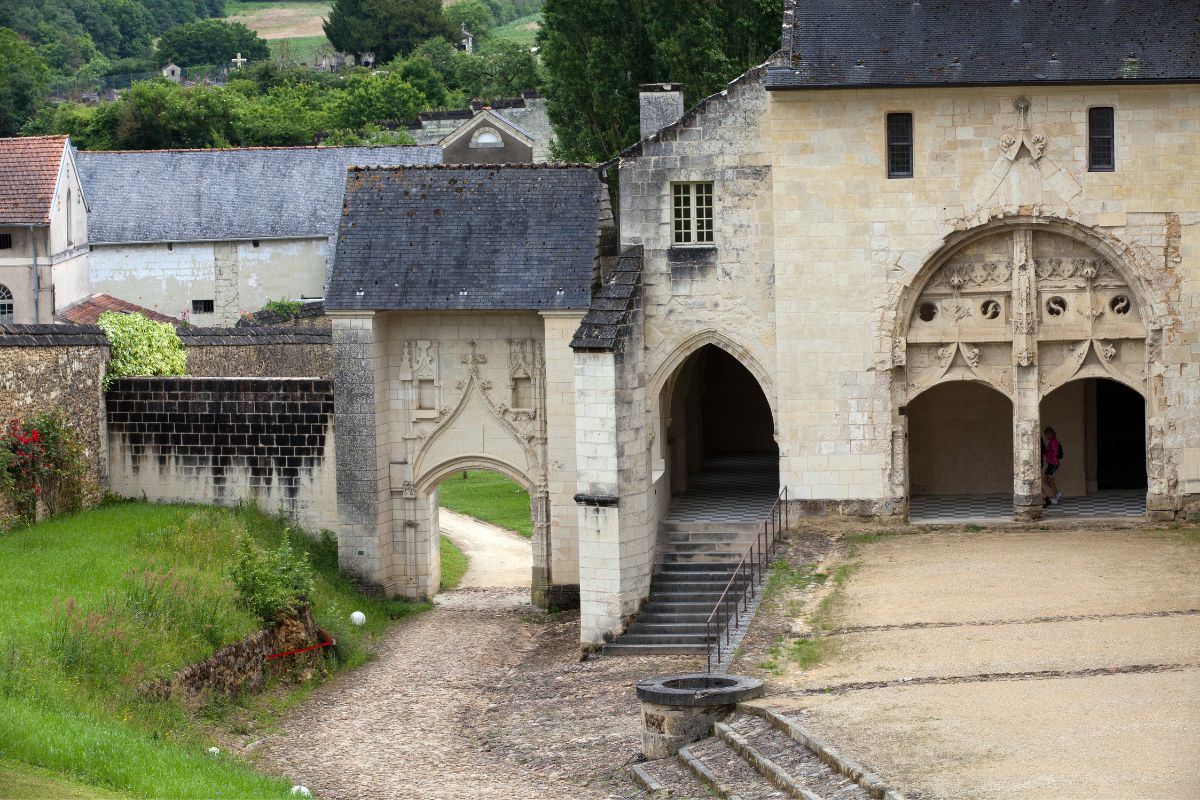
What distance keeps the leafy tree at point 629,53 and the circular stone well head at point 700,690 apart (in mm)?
21991

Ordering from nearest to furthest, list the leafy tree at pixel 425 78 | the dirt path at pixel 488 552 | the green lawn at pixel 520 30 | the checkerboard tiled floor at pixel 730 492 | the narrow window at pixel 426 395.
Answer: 1. the checkerboard tiled floor at pixel 730 492
2. the narrow window at pixel 426 395
3. the dirt path at pixel 488 552
4. the leafy tree at pixel 425 78
5. the green lawn at pixel 520 30

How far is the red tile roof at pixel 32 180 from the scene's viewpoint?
180 feet

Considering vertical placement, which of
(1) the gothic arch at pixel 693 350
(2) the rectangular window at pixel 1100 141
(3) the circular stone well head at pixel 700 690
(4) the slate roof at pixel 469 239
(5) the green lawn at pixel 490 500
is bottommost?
(3) the circular stone well head at pixel 700 690

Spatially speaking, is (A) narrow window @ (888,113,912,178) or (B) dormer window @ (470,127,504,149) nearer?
(A) narrow window @ (888,113,912,178)

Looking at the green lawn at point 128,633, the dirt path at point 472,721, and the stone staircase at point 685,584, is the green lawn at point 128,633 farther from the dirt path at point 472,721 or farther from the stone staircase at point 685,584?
the stone staircase at point 685,584

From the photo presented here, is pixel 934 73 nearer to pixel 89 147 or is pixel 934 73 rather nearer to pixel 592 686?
pixel 592 686

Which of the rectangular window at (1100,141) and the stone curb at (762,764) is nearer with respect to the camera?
the stone curb at (762,764)

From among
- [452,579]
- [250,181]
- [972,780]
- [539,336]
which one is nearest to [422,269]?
[539,336]

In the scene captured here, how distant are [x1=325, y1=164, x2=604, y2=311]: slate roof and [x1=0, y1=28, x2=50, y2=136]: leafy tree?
64.2 meters

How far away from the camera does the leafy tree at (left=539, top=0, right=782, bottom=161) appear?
44.6 m

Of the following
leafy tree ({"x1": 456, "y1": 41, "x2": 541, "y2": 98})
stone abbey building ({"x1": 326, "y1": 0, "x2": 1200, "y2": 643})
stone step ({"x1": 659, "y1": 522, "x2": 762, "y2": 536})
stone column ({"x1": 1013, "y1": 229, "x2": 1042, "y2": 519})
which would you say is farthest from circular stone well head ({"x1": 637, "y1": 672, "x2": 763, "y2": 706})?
leafy tree ({"x1": 456, "y1": 41, "x2": 541, "y2": 98})

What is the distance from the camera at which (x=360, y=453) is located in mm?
34938

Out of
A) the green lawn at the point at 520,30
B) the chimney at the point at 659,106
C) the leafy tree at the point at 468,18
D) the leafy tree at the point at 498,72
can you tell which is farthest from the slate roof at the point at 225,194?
the green lawn at the point at 520,30

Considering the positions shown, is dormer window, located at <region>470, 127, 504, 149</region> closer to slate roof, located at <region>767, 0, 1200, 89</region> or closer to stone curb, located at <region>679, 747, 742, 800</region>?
slate roof, located at <region>767, 0, 1200, 89</region>
